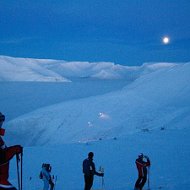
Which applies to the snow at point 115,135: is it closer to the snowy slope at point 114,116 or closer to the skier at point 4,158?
the snowy slope at point 114,116

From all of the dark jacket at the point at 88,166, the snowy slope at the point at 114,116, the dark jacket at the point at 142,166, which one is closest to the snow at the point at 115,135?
the snowy slope at the point at 114,116

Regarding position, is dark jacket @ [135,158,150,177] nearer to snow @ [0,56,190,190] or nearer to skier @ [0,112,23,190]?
snow @ [0,56,190,190]

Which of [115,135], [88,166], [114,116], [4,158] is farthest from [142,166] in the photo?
[114,116]

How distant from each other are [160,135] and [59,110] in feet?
54.4

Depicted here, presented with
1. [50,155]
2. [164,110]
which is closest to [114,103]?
[164,110]

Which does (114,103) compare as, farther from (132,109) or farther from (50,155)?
(50,155)

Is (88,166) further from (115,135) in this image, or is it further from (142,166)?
(115,135)

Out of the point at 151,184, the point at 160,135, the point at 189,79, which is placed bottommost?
the point at 151,184

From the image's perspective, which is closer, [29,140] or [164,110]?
[164,110]

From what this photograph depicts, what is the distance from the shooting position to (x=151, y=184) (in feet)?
32.4

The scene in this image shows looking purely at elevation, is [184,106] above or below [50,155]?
above

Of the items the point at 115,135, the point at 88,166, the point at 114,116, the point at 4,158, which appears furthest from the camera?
the point at 114,116

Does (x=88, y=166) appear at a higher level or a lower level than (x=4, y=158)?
higher

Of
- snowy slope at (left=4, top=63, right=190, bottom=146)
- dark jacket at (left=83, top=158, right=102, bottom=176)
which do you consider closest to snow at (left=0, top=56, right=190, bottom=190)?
snowy slope at (left=4, top=63, right=190, bottom=146)
